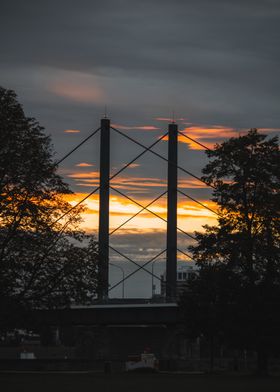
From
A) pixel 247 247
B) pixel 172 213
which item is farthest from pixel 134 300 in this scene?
pixel 247 247

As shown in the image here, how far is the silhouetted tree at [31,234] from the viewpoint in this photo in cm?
4978

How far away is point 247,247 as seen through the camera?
63.2 meters

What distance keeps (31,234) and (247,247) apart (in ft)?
56.2

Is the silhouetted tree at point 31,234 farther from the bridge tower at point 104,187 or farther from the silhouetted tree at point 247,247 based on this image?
the bridge tower at point 104,187

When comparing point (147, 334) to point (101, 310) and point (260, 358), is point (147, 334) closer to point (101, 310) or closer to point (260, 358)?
point (101, 310)

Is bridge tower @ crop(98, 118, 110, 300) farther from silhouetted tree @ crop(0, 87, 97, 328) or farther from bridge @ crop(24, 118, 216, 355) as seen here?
silhouetted tree @ crop(0, 87, 97, 328)

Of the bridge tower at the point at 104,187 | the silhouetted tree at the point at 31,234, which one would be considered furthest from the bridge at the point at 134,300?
the silhouetted tree at the point at 31,234

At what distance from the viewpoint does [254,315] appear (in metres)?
64.0

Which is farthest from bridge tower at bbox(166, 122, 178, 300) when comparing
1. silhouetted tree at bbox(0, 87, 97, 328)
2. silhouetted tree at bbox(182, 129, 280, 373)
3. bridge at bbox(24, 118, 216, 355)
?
silhouetted tree at bbox(0, 87, 97, 328)

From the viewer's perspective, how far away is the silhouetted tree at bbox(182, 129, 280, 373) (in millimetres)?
63500

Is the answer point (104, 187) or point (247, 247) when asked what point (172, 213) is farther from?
point (247, 247)

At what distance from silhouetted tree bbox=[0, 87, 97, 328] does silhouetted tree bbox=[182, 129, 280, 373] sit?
Answer: 14520mm

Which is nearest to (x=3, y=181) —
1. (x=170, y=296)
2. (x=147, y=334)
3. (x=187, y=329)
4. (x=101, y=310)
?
(x=187, y=329)

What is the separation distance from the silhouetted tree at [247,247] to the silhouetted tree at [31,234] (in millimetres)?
14520
